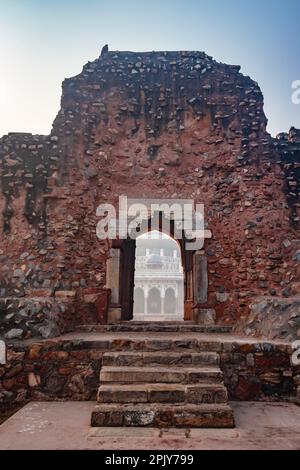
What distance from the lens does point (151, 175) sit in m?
7.21

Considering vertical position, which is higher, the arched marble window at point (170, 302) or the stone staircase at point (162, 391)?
the stone staircase at point (162, 391)

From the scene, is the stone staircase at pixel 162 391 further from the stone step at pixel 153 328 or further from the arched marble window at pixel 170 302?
the arched marble window at pixel 170 302

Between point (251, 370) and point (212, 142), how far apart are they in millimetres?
4847

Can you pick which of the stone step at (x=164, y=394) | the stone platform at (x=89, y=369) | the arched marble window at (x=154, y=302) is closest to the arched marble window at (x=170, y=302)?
the arched marble window at (x=154, y=302)

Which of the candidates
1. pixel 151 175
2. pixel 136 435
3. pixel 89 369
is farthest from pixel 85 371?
pixel 151 175

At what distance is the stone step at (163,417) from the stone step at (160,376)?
406 millimetres

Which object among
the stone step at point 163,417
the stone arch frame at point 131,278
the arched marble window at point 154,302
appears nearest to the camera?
the stone step at point 163,417

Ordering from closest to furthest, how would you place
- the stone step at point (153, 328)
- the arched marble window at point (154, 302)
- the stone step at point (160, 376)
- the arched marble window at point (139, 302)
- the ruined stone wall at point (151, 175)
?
1. the stone step at point (160, 376)
2. the stone step at point (153, 328)
3. the ruined stone wall at point (151, 175)
4. the arched marble window at point (154, 302)
5. the arched marble window at point (139, 302)

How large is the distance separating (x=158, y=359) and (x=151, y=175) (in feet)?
14.0

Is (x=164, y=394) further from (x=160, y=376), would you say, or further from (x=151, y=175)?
(x=151, y=175)

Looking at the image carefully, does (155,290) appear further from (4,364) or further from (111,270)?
(4,364)

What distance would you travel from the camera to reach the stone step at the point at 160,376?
11.6 feet

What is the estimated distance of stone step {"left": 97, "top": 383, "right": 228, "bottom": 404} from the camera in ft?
10.8

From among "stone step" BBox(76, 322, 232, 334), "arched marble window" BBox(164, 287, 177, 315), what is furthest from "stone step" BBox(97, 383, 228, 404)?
"arched marble window" BBox(164, 287, 177, 315)
